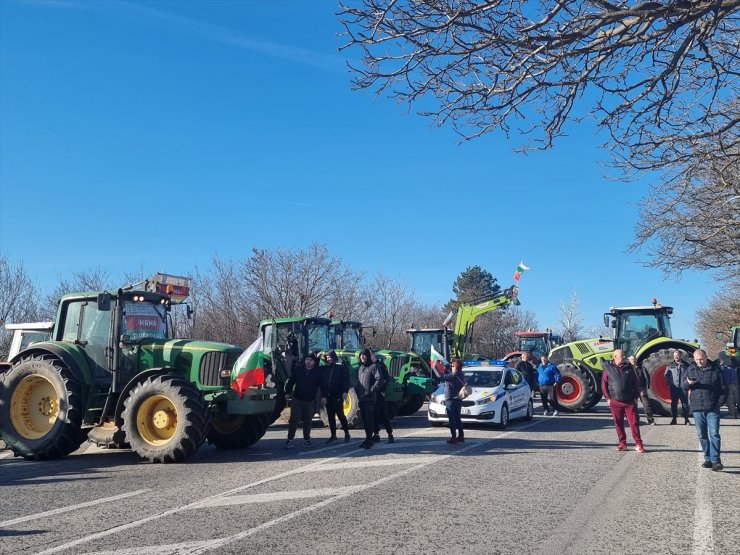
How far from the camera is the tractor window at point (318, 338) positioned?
16703mm

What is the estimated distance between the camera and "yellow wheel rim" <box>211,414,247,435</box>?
40.8ft

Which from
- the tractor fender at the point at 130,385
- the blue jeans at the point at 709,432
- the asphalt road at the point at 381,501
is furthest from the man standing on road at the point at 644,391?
the tractor fender at the point at 130,385

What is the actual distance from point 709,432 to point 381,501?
17.4ft

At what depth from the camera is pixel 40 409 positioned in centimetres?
1161

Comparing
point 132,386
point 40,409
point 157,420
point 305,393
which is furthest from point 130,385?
point 305,393

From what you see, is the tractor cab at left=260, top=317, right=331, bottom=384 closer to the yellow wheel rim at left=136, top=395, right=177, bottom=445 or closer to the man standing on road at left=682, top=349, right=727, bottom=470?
the yellow wheel rim at left=136, top=395, right=177, bottom=445

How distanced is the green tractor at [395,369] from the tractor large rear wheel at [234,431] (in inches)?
144

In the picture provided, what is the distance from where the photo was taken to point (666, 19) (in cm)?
682

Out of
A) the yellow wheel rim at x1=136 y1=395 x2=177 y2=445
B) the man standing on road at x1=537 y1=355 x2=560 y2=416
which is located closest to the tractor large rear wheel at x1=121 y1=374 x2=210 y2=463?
the yellow wheel rim at x1=136 y1=395 x2=177 y2=445

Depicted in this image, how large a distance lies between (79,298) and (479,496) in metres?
8.17

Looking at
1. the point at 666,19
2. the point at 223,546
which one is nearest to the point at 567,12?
the point at 666,19

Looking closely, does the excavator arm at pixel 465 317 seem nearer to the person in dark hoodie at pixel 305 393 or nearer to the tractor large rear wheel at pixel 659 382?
the tractor large rear wheel at pixel 659 382

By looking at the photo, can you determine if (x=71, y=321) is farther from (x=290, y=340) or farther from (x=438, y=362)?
(x=438, y=362)

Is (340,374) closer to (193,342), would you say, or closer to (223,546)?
(193,342)
